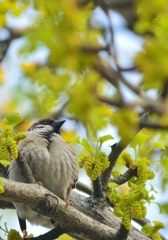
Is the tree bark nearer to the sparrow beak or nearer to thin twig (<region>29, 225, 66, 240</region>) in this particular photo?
thin twig (<region>29, 225, 66, 240</region>)

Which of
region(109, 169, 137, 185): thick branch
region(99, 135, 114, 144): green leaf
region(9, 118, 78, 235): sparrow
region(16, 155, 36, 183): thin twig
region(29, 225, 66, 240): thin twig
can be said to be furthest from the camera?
region(9, 118, 78, 235): sparrow

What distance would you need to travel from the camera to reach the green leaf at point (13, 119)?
2.97 meters

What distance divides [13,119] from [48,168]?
1.08 meters

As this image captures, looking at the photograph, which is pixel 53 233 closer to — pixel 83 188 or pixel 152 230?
pixel 152 230

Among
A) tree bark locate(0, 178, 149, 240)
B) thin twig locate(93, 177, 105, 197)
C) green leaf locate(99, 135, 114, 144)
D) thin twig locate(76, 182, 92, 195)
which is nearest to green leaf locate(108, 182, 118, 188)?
thin twig locate(93, 177, 105, 197)

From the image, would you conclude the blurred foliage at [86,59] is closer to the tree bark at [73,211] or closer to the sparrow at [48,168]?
the tree bark at [73,211]

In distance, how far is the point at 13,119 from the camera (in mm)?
2984

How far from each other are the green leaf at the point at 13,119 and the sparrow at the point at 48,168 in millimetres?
879

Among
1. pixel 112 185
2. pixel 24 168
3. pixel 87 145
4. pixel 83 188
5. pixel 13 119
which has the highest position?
pixel 13 119

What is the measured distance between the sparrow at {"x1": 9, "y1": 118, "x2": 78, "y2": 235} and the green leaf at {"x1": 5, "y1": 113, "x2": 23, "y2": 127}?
88 cm

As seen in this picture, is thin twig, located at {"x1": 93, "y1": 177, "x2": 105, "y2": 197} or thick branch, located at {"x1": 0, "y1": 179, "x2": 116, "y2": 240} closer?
thick branch, located at {"x1": 0, "y1": 179, "x2": 116, "y2": 240}

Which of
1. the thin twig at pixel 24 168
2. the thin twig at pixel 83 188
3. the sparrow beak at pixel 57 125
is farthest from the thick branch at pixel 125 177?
the sparrow beak at pixel 57 125

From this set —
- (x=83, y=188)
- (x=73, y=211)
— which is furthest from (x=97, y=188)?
(x=83, y=188)

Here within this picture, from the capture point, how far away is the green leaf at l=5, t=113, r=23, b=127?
2969 mm
